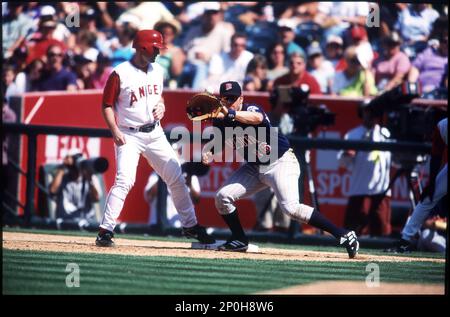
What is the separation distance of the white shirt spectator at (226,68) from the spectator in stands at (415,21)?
218 cm

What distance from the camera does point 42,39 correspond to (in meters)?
16.1

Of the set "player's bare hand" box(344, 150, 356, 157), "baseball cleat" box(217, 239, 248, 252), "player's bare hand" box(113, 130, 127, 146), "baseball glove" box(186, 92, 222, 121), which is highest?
"baseball glove" box(186, 92, 222, 121)

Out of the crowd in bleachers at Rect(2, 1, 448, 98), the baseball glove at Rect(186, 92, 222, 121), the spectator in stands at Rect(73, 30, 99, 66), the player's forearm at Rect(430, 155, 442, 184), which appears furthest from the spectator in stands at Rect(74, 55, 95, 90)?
the player's forearm at Rect(430, 155, 442, 184)

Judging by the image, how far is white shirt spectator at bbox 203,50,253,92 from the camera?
579 inches

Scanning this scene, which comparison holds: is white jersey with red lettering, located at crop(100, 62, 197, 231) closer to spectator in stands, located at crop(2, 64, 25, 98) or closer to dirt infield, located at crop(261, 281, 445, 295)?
dirt infield, located at crop(261, 281, 445, 295)

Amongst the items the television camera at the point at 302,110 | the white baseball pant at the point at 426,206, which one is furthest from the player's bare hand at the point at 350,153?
the white baseball pant at the point at 426,206

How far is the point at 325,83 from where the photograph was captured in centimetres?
1462

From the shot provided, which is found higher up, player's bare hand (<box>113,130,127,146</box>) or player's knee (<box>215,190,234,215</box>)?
player's bare hand (<box>113,130,127,146</box>)

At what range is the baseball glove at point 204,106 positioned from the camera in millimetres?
9250

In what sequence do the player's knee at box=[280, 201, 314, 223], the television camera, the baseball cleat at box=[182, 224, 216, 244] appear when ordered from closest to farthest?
1. the player's knee at box=[280, 201, 314, 223]
2. the baseball cleat at box=[182, 224, 216, 244]
3. the television camera

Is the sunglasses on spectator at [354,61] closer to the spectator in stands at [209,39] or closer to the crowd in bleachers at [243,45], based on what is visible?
the crowd in bleachers at [243,45]

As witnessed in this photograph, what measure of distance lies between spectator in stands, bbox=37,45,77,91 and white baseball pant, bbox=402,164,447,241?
5.69m
